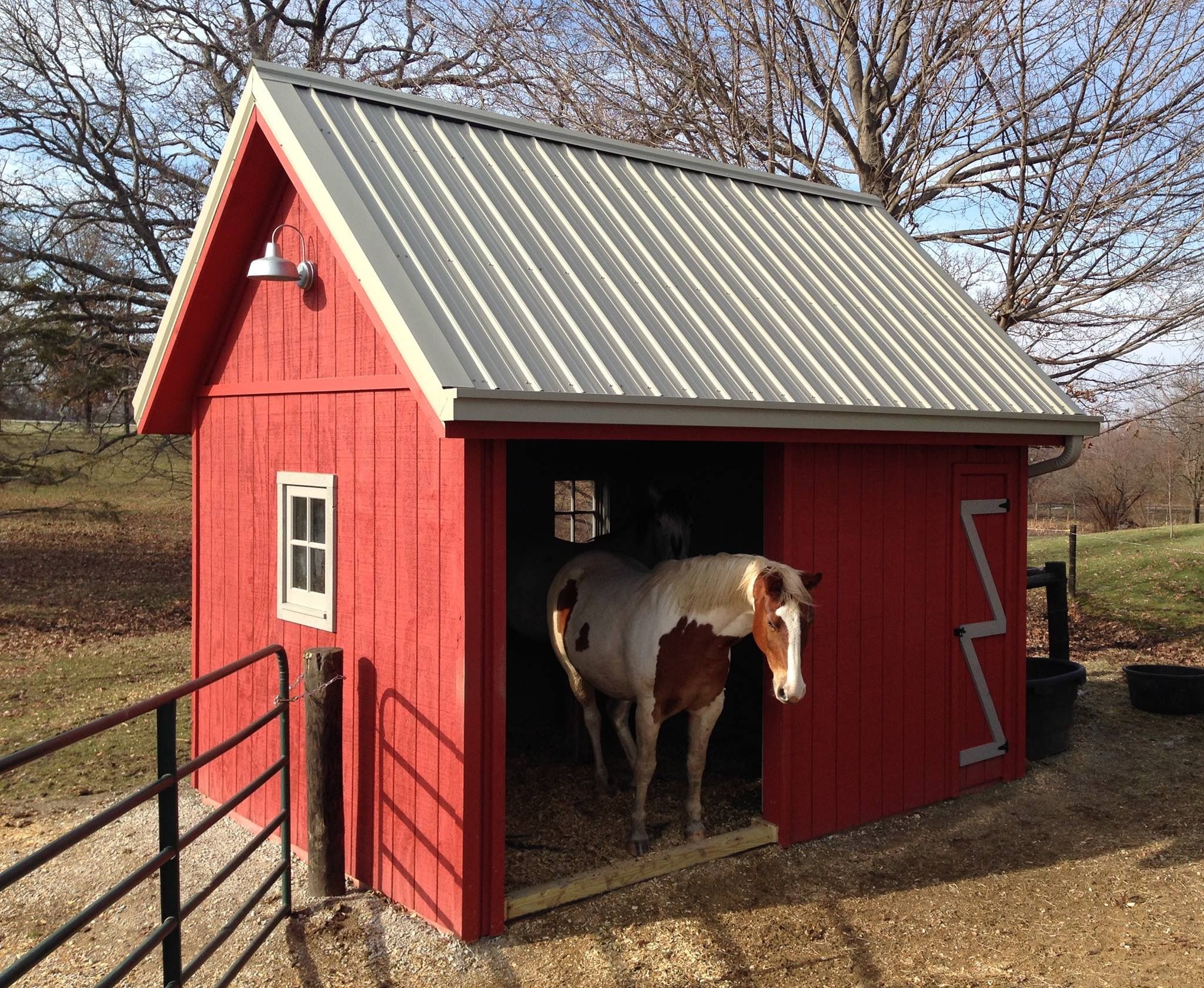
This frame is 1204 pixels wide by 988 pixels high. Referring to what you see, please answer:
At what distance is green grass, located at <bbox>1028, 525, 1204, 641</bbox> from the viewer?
13.8 meters

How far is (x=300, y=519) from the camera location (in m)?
6.23

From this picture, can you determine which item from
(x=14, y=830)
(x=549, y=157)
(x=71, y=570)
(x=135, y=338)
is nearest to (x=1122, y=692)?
(x=549, y=157)

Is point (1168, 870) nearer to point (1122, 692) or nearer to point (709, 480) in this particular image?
point (709, 480)

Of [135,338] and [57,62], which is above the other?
[57,62]

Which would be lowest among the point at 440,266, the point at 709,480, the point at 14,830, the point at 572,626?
the point at 14,830

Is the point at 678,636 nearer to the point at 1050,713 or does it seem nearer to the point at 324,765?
the point at 324,765

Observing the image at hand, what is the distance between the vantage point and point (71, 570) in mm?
17375

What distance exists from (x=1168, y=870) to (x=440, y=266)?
203 inches

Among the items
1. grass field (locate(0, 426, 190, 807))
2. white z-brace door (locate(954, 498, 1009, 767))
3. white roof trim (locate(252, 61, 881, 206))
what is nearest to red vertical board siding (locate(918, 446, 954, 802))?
white z-brace door (locate(954, 498, 1009, 767))

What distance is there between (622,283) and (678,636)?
6.56ft

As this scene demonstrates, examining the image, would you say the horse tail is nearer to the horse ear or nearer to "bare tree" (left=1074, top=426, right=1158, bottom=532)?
the horse ear

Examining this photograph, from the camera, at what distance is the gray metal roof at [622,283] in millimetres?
4945

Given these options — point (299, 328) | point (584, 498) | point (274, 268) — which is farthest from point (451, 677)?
point (584, 498)

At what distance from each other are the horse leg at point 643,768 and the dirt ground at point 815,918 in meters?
0.31
